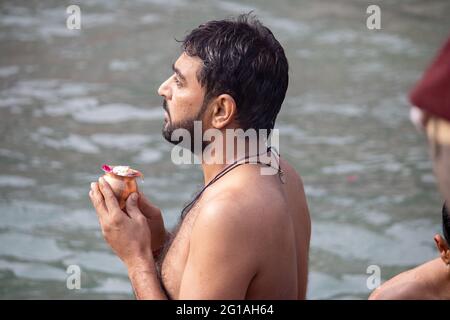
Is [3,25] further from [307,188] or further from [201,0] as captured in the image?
[307,188]

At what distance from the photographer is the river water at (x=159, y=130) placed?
5.93 m

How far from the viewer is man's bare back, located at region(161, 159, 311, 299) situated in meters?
2.71

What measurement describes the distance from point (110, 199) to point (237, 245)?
1.62ft

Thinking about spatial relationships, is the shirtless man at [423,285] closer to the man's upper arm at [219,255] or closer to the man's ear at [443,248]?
the man's ear at [443,248]

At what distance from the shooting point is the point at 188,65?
3.04m

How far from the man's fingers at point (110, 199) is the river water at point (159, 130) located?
2614 mm

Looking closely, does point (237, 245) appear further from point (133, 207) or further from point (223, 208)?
point (133, 207)

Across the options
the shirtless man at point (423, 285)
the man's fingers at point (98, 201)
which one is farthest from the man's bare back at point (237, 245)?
the shirtless man at point (423, 285)

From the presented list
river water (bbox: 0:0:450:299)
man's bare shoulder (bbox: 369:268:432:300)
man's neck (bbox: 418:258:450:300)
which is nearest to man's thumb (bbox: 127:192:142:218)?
man's bare shoulder (bbox: 369:268:432:300)

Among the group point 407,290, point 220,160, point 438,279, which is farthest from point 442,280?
point 220,160

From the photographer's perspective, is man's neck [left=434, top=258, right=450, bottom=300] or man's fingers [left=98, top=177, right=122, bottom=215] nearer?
man's fingers [left=98, top=177, right=122, bottom=215]

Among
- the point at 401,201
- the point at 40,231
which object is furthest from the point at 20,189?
the point at 401,201

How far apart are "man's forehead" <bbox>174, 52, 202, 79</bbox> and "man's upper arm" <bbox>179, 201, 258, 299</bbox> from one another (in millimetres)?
510

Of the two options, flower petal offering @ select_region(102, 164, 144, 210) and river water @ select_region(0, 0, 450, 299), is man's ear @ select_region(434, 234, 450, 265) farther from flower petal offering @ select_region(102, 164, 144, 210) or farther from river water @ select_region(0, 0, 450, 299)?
river water @ select_region(0, 0, 450, 299)
